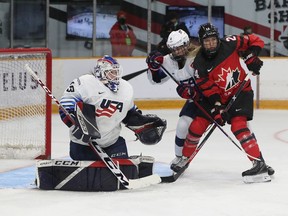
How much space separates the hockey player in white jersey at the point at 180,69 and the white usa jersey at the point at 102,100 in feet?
1.77

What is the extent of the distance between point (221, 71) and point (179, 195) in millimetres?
844

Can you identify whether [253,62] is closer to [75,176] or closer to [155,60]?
[155,60]

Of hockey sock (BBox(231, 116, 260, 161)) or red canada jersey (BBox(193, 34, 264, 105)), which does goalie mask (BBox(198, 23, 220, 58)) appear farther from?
hockey sock (BBox(231, 116, 260, 161))

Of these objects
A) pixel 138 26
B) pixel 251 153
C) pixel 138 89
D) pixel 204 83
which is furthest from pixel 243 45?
pixel 138 26

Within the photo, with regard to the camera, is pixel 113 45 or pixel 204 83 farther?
pixel 113 45

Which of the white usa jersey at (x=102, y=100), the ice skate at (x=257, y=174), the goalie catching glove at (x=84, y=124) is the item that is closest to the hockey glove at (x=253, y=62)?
the ice skate at (x=257, y=174)

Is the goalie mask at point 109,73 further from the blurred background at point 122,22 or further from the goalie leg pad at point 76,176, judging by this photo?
the blurred background at point 122,22

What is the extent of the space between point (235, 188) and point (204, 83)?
642mm

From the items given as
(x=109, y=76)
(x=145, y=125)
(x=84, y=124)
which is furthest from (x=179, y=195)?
(x=109, y=76)

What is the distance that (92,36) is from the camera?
9047 mm

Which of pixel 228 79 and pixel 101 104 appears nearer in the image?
pixel 101 104

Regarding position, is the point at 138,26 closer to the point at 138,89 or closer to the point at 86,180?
the point at 138,89

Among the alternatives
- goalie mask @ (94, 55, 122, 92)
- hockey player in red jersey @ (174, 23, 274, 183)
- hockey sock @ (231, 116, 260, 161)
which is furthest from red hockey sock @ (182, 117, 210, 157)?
goalie mask @ (94, 55, 122, 92)

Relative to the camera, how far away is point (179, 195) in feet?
13.8
